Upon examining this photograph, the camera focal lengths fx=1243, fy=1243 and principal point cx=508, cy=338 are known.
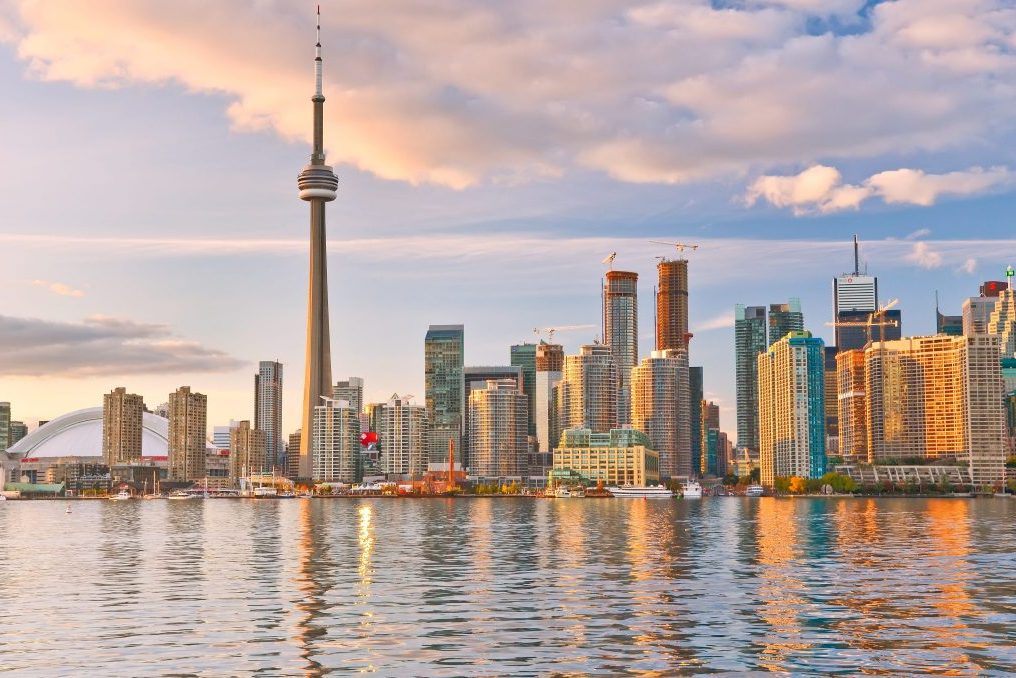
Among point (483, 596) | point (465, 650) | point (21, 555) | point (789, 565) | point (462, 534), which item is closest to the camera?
point (465, 650)

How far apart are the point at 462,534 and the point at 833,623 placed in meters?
94.3

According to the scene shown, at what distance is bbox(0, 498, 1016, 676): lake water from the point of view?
51469 mm

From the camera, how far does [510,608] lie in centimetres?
6881

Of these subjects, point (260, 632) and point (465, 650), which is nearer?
point (465, 650)

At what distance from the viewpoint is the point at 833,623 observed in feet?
202

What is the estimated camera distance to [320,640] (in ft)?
186

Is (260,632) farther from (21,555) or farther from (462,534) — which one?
(462,534)

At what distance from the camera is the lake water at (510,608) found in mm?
51469

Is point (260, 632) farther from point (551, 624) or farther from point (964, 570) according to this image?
point (964, 570)

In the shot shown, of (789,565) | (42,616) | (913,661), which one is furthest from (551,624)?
(789,565)

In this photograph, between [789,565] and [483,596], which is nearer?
[483,596]

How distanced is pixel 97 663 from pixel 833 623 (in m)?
34.7

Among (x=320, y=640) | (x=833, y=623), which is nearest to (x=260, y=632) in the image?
(x=320, y=640)

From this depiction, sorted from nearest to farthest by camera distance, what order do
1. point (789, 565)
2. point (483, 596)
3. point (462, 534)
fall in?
1. point (483, 596)
2. point (789, 565)
3. point (462, 534)
